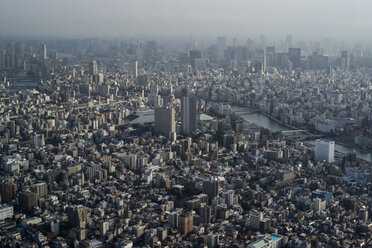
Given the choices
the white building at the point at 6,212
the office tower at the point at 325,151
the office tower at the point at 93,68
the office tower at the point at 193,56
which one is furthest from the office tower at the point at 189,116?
the office tower at the point at 193,56

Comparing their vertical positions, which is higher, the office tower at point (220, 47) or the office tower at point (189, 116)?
the office tower at point (220, 47)

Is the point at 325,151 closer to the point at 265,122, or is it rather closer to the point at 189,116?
the point at 189,116

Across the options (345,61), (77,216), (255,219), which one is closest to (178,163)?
(255,219)

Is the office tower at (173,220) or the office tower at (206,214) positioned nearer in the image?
the office tower at (173,220)

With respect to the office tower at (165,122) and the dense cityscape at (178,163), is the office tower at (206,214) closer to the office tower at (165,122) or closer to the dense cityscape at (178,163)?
the dense cityscape at (178,163)

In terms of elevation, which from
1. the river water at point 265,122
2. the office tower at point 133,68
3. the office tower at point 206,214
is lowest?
the office tower at point 206,214

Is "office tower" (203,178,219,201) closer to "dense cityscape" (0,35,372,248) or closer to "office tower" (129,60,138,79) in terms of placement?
"dense cityscape" (0,35,372,248)
